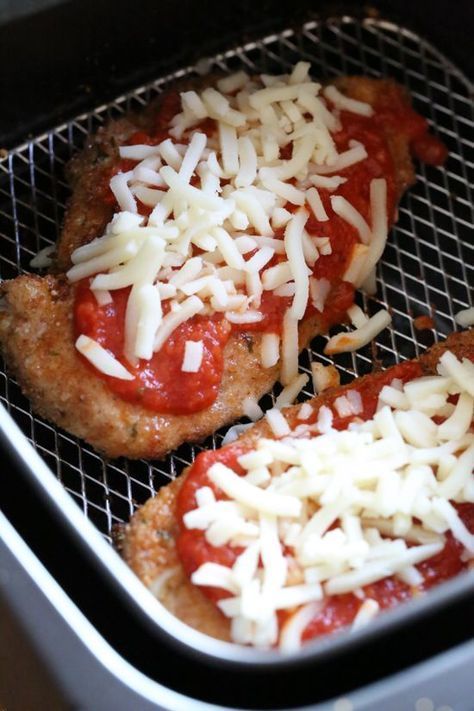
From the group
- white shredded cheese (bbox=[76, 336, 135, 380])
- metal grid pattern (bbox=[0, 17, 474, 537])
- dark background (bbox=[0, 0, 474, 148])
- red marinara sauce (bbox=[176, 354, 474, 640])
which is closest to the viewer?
red marinara sauce (bbox=[176, 354, 474, 640])

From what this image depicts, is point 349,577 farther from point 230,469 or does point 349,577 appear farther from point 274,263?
point 274,263

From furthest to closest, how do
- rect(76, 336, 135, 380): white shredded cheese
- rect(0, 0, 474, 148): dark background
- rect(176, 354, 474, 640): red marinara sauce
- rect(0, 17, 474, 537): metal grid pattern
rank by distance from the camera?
rect(0, 0, 474, 148): dark background
rect(0, 17, 474, 537): metal grid pattern
rect(76, 336, 135, 380): white shredded cheese
rect(176, 354, 474, 640): red marinara sauce

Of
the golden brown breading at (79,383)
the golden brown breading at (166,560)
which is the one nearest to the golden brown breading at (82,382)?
the golden brown breading at (79,383)

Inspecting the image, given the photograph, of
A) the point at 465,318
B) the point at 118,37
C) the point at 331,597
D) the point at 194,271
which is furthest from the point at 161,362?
the point at 118,37

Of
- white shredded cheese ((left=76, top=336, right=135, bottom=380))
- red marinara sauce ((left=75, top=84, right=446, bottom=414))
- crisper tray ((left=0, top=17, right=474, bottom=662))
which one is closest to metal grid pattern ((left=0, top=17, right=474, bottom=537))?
crisper tray ((left=0, top=17, right=474, bottom=662))

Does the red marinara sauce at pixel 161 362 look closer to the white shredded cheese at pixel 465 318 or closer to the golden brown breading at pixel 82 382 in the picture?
the golden brown breading at pixel 82 382

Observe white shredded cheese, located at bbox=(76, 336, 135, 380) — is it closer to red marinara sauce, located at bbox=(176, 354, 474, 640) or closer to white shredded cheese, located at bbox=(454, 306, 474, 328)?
red marinara sauce, located at bbox=(176, 354, 474, 640)

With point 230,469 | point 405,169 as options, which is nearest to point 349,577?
point 230,469
